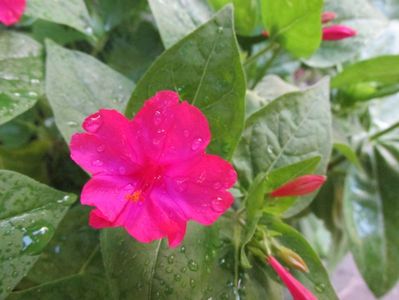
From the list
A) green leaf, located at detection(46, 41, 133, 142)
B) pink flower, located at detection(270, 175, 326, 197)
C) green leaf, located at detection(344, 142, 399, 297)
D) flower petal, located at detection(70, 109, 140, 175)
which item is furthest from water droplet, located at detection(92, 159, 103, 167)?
green leaf, located at detection(344, 142, 399, 297)

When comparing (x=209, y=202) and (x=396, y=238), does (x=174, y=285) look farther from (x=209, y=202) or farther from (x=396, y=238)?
(x=396, y=238)

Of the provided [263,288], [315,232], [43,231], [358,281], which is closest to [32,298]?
[43,231]

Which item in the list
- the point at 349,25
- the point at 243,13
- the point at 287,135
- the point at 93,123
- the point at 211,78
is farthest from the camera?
the point at 349,25

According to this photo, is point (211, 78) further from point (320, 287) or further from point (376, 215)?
point (376, 215)

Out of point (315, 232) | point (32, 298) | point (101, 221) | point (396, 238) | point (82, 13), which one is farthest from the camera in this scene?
point (315, 232)

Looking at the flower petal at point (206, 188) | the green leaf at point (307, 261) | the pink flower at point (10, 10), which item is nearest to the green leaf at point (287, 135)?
the green leaf at point (307, 261)

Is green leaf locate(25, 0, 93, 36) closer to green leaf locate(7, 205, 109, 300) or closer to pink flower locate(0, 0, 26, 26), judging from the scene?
pink flower locate(0, 0, 26, 26)

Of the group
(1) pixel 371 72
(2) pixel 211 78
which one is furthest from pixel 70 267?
(1) pixel 371 72
